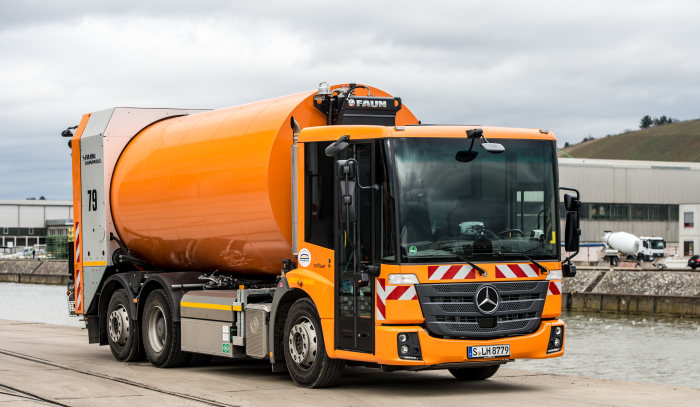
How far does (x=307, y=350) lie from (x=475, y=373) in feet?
8.52

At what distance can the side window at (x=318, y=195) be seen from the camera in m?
12.9

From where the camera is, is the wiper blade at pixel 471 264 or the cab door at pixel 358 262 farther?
the cab door at pixel 358 262

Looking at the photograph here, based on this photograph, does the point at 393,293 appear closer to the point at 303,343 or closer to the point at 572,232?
the point at 303,343

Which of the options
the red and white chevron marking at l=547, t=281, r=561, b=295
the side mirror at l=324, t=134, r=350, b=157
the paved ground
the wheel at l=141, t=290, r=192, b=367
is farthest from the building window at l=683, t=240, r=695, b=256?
the side mirror at l=324, t=134, r=350, b=157

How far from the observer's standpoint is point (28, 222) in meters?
160

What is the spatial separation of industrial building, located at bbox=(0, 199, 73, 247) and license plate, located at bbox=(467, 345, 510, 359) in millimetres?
147983

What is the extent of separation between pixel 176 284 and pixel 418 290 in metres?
5.57

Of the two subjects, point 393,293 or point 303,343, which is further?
Answer: point 303,343

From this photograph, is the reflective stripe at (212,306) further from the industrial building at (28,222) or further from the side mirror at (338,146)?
the industrial building at (28,222)

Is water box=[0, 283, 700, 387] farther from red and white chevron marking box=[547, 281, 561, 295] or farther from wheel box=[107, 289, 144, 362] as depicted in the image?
red and white chevron marking box=[547, 281, 561, 295]

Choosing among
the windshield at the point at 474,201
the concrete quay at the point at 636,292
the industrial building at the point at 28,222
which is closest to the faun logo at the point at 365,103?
the windshield at the point at 474,201

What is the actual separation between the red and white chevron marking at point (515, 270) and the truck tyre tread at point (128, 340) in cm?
717

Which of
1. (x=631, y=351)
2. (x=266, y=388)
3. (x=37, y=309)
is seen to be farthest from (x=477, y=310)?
(x=37, y=309)

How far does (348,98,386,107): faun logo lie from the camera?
45.6 ft
